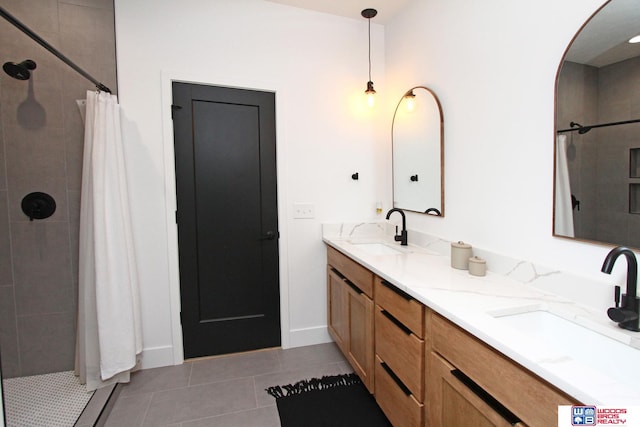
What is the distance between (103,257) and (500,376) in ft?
7.23

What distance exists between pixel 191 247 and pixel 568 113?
2450mm

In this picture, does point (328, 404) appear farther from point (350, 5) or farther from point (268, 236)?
point (350, 5)

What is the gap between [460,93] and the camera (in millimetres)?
1952

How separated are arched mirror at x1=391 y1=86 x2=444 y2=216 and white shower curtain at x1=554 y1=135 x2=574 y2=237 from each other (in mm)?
799

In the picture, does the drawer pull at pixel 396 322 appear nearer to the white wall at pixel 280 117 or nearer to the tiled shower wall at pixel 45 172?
the white wall at pixel 280 117

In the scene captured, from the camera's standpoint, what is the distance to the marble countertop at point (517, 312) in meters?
0.75

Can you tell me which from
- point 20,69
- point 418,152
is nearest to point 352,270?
point 418,152

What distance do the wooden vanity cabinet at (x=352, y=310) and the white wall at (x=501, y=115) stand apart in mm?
670

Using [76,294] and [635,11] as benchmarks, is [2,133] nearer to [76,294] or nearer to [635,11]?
[76,294]

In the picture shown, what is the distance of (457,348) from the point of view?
1151 mm

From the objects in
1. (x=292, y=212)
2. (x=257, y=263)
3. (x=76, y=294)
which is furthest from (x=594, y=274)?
(x=76, y=294)

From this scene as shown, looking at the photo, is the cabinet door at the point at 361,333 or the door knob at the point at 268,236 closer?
the cabinet door at the point at 361,333

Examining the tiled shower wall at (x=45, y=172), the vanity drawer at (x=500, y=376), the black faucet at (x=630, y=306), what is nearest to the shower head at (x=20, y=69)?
the tiled shower wall at (x=45, y=172)

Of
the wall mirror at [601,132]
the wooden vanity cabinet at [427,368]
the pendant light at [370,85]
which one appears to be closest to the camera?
the wooden vanity cabinet at [427,368]
